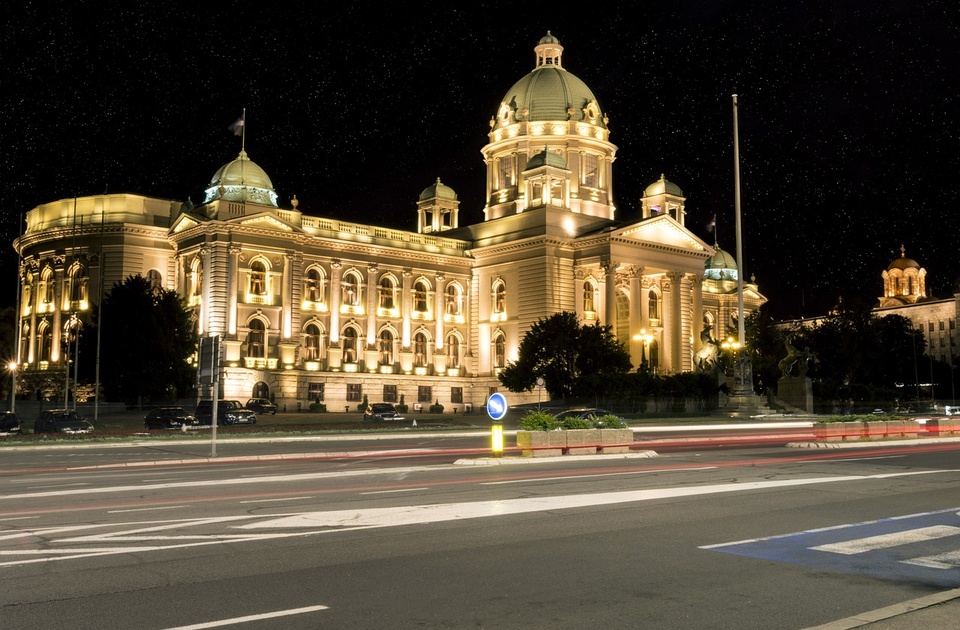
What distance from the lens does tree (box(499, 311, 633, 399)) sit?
73.8 m

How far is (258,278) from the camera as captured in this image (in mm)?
80688

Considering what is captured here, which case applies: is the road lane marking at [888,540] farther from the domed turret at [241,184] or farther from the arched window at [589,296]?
the arched window at [589,296]

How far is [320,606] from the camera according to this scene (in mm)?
9039

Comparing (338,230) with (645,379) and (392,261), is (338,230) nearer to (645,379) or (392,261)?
(392,261)

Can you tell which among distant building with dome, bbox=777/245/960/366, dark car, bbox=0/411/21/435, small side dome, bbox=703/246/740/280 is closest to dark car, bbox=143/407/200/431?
dark car, bbox=0/411/21/435

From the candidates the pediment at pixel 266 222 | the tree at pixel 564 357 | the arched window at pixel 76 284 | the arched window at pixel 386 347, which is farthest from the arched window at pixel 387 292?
the arched window at pixel 76 284

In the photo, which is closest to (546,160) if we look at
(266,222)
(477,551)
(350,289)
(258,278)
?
(350,289)

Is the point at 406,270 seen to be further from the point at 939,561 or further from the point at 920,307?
the point at 920,307

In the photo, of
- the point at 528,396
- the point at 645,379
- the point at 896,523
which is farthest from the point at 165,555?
the point at 528,396

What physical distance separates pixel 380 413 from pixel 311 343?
A: 22.2 m

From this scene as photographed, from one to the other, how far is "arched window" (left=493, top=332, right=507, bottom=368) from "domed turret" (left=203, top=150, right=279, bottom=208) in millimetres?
24622

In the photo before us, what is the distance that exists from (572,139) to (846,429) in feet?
218

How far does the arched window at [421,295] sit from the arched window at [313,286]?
10939mm

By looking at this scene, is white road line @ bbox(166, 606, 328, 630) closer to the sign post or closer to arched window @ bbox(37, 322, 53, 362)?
the sign post
